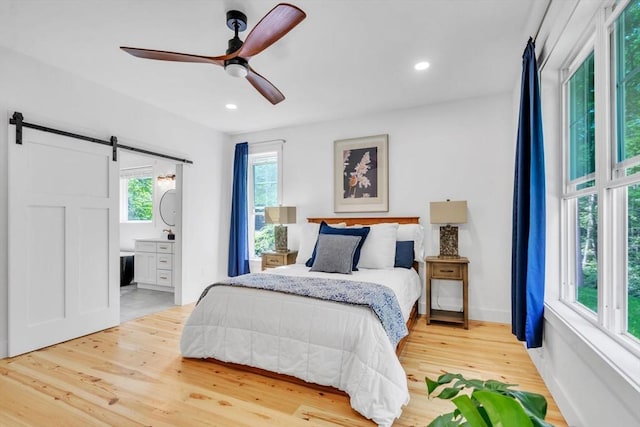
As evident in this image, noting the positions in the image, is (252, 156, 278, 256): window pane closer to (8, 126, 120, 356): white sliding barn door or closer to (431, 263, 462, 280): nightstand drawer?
(8, 126, 120, 356): white sliding barn door

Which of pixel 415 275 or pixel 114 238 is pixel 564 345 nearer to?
pixel 415 275

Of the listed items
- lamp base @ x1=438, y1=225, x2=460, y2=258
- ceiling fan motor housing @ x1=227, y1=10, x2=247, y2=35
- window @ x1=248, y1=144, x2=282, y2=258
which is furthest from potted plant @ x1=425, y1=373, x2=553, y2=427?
window @ x1=248, y1=144, x2=282, y2=258

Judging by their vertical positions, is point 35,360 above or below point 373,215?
below

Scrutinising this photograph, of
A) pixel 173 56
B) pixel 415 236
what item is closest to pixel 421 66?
pixel 415 236

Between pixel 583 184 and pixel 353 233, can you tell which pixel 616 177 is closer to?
pixel 583 184

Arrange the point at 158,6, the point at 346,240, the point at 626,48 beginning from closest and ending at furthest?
the point at 626,48
the point at 158,6
the point at 346,240

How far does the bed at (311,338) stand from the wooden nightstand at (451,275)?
2.07ft

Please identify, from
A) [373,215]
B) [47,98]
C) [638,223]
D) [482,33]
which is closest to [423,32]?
[482,33]

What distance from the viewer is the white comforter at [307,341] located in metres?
1.83

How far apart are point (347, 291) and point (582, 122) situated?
74.6 inches

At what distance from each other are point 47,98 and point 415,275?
160 inches

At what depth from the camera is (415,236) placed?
3.59 m

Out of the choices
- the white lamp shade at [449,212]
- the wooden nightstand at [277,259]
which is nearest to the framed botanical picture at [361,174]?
the white lamp shade at [449,212]

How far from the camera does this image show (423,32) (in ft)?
7.79
